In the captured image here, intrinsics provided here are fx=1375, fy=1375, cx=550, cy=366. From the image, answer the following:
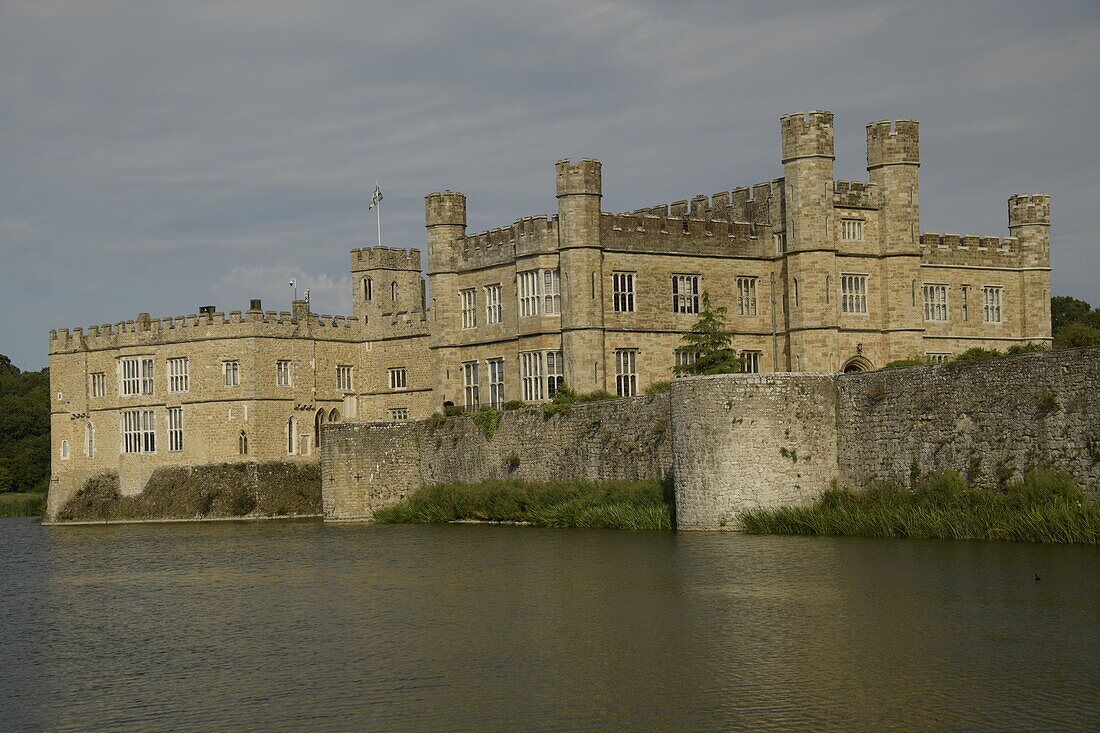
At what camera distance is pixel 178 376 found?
65062 millimetres

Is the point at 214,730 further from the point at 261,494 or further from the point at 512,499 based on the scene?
the point at 261,494

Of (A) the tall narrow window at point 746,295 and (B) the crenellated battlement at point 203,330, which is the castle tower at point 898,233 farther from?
(B) the crenellated battlement at point 203,330

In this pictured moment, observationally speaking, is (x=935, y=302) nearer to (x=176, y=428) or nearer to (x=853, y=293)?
(x=853, y=293)

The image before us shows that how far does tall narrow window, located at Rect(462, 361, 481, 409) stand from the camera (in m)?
53.8

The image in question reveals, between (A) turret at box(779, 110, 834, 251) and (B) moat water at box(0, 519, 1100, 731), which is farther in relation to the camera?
(A) turret at box(779, 110, 834, 251)

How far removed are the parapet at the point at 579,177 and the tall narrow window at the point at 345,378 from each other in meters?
21.5

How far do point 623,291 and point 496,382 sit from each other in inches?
252

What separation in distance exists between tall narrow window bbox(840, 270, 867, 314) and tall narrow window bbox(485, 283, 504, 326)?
12.9m

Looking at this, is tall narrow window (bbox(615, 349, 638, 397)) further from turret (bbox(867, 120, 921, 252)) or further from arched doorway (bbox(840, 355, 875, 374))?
turret (bbox(867, 120, 921, 252))

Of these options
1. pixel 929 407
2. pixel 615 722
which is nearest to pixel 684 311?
pixel 929 407

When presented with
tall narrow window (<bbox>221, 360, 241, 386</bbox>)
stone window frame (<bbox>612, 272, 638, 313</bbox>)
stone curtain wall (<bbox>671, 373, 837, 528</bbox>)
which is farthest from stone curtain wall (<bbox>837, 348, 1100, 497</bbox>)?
tall narrow window (<bbox>221, 360, 241, 386</bbox>)

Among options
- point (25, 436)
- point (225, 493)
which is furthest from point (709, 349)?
point (25, 436)

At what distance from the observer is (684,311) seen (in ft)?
169

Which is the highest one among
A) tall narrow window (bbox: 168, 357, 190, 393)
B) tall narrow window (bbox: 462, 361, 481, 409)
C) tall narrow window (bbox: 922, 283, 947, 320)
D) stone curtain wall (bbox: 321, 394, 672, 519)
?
tall narrow window (bbox: 922, 283, 947, 320)
